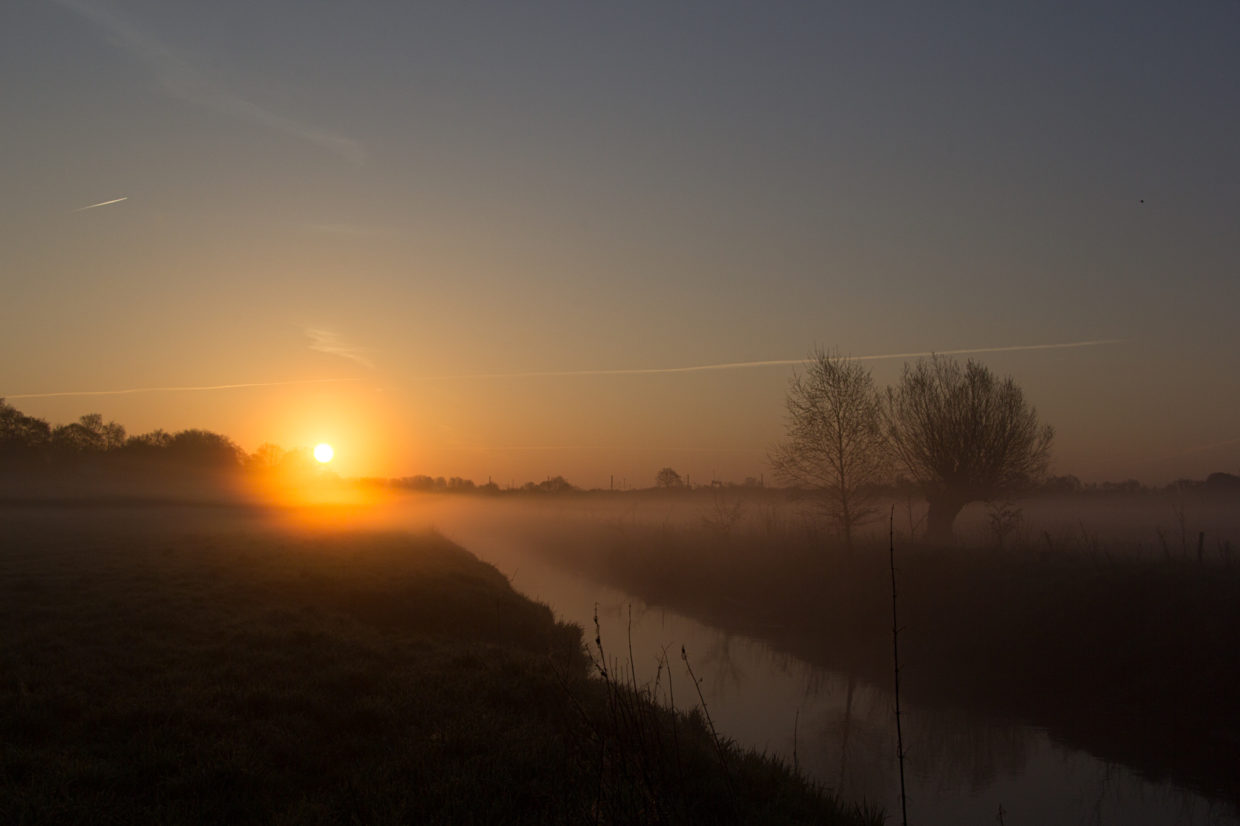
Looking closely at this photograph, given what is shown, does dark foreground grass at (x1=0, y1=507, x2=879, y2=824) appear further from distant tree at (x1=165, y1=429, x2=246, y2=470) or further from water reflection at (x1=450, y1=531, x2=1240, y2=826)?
distant tree at (x1=165, y1=429, x2=246, y2=470)

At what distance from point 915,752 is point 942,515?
18.8 metres

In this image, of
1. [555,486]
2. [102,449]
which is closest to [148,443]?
[102,449]

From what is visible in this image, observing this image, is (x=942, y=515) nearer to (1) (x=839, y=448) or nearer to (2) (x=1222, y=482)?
A: (1) (x=839, y=448)

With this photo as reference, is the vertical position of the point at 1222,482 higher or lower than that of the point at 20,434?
lower

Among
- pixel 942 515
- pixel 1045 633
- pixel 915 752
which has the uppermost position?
pixel 942 515

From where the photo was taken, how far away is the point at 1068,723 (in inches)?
586

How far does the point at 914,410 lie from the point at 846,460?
22.6 ft

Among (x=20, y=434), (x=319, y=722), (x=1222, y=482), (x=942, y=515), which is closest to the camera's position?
(x=319, y=722)

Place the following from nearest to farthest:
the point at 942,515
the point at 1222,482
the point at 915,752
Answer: the point at 915,752, the point at 942,515, the point at 1222,482

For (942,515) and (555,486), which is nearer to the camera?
(942,515)

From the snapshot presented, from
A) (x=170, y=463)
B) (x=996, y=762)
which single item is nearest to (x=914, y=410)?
(x=996, y=762)

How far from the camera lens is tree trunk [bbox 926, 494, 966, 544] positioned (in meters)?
29.9

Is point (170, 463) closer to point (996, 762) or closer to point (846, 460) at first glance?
point (846, 460)

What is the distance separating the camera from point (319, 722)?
356 inches
